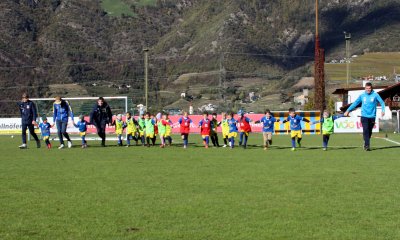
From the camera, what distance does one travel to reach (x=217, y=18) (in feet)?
592

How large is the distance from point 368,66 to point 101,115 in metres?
134

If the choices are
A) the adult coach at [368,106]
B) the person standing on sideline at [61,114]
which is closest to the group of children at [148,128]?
the person standing on sideline at [61,114]

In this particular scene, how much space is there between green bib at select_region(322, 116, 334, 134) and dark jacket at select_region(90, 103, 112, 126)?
894 centimetres

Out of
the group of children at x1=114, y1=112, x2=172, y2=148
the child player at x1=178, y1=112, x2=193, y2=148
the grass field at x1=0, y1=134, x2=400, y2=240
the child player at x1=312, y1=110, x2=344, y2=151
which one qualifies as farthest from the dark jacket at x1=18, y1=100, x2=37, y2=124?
the child player at x1=312, y1=110, x2=344, y2=151

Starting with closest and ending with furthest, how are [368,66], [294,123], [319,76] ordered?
[294,123] < [319,76] < [368,66]

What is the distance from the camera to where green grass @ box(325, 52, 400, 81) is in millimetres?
149375

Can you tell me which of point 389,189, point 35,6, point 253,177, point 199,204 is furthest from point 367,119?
point 35,6

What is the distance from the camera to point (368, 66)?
157m

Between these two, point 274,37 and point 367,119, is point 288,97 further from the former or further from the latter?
point 367,119

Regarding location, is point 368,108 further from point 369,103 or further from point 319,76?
point 319,76

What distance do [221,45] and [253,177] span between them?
151 metres

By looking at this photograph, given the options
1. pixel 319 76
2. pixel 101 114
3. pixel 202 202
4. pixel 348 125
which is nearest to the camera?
pixel 202 202

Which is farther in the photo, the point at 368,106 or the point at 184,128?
the point at 184,128

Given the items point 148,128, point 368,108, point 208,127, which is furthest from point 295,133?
point 148,128
